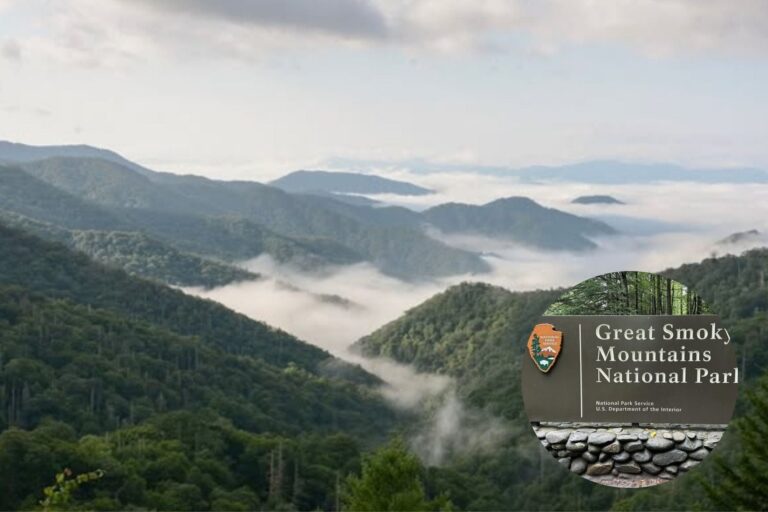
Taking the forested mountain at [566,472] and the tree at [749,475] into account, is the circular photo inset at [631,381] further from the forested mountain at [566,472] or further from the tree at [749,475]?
the forested mountain at [566,472]

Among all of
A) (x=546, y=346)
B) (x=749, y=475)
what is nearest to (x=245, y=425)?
(x=749, y=475)

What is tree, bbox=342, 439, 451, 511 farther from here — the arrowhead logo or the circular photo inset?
the arrowhead logo

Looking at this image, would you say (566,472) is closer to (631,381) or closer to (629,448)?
(629,448)

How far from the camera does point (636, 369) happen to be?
8.88m

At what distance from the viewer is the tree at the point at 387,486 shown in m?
17.8

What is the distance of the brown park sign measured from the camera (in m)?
8.73

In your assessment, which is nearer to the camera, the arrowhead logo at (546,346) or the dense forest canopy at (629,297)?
the dense forest canopy at (629,297)

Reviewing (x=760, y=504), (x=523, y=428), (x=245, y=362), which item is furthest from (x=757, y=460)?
(x=245, y=362)

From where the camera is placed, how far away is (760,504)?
62.9ft

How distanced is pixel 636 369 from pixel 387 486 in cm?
1044

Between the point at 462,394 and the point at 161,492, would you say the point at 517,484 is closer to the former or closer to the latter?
the point at 161,492

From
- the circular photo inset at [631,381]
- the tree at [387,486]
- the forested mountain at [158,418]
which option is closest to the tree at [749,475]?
the tree at [387,486]

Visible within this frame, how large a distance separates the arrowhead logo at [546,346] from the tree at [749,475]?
1154cm

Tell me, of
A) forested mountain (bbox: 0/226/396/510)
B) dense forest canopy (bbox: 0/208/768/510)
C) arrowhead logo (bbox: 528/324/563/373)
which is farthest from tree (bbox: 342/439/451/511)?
forested mountain (bbox: 0/226/396/510)
